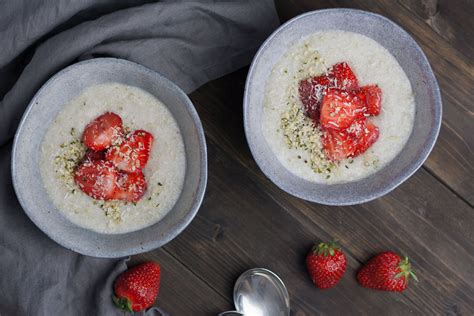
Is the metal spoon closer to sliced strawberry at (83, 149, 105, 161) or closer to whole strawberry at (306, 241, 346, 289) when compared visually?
whole strawberry at (306, 241, 346, 289)

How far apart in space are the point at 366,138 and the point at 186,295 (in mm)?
744

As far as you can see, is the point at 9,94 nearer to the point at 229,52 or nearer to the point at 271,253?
the point at 229,52

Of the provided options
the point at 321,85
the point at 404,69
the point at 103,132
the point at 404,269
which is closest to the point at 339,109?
the point at 321,85

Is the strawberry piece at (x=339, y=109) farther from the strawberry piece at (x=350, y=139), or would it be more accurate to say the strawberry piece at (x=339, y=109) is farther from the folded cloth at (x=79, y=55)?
the folded cloth at (x=79, y=55)

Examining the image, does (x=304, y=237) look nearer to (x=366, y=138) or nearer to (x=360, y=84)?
(x=366, y=138)

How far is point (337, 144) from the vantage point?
185 cm

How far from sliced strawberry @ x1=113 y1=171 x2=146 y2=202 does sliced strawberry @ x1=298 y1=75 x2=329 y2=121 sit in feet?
1.67

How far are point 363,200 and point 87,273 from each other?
0.85 meters

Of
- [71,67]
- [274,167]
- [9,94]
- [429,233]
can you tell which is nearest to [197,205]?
[274,167]

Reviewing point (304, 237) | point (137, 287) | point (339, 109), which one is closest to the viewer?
point (339, 109)

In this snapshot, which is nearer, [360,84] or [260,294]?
[360,84]

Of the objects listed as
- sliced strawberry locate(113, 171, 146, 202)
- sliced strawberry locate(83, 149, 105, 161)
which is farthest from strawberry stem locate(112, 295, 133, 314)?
sliced strawberry locate(83, 149, 105, 161)

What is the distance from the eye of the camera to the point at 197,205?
5.87 feet

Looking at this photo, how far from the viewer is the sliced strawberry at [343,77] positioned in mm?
1836
